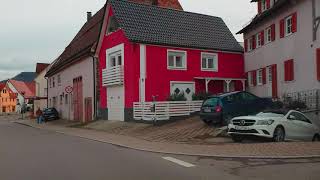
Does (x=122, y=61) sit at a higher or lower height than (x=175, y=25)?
lower

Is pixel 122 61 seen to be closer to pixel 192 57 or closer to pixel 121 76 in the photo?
pixel 121 76

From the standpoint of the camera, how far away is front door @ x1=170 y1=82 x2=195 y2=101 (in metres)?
33.1

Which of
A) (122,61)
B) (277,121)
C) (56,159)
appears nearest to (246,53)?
(122,61)

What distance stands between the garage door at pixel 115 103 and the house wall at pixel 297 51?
9471 millimetres

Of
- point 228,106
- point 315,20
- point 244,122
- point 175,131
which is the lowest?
point 175,131

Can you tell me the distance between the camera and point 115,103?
34.0 metres

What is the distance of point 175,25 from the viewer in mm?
35094

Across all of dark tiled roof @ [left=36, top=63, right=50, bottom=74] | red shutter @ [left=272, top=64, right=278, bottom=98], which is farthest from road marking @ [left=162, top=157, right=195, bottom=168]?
dark tiled roof @ [left=36, top=63, right=50, bottom=74]

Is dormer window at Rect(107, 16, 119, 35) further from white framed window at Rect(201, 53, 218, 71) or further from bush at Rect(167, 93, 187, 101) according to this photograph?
bush at Rect(167, 93, 187, 101)

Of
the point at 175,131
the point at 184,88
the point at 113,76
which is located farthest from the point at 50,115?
the point at 175,131

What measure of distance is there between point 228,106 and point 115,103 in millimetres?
12380

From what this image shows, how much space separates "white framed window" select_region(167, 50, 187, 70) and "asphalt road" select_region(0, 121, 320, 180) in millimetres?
17918

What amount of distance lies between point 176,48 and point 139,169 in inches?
870

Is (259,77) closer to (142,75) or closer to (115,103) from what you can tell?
(142,75)
